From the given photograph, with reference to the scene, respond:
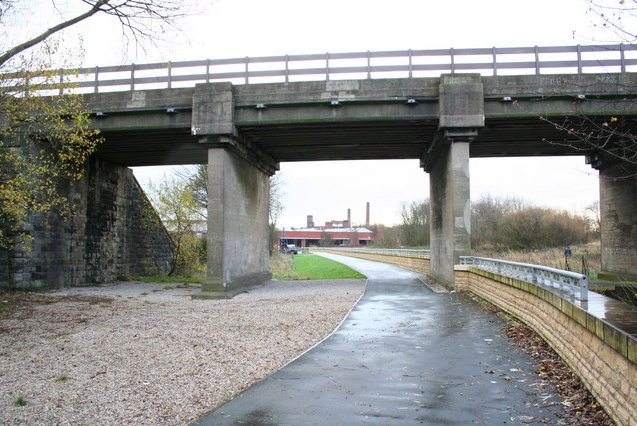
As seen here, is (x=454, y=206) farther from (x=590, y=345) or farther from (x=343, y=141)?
(x=590, y=345)

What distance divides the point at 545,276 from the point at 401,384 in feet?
14.0

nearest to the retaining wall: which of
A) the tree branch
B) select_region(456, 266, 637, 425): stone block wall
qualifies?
select_region(456, 266, 637, 425): stone block wall

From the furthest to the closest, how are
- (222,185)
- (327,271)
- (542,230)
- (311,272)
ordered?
(542,230) → (327,271) → (311,272) → (222,185)

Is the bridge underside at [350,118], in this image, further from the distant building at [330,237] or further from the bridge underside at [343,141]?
the distant building at [330,237]

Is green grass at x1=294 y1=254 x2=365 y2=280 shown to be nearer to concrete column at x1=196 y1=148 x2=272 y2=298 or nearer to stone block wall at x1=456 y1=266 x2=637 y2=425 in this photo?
concrete column at x1=196 y1=148 x2=272 y2=298

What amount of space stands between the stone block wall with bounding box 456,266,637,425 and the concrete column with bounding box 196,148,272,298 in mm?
10759

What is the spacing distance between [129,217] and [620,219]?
25.0m

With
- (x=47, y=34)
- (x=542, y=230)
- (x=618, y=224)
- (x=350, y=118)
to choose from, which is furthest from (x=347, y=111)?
(x=542, y=230)

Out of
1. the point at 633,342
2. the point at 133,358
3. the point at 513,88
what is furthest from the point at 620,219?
the point at 133,358

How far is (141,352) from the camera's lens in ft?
26.7

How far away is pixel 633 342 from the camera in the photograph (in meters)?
4.23

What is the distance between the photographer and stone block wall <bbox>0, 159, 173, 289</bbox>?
18438 mm

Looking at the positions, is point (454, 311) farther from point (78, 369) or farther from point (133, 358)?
point (78, 369)

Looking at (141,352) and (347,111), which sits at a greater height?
(347,111)
